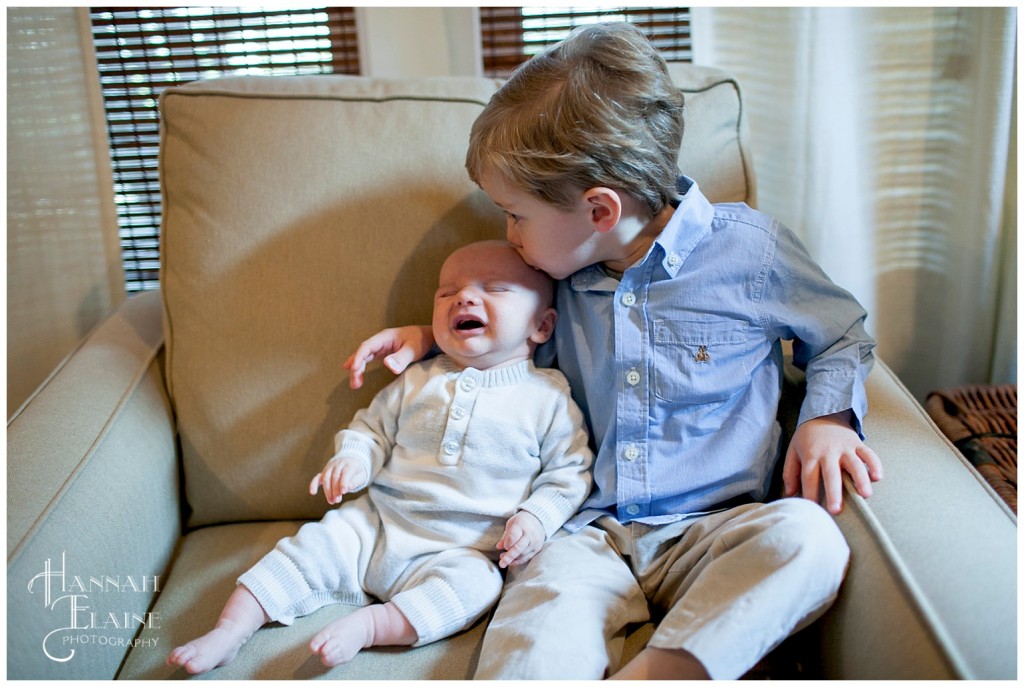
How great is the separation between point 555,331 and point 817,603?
1.66ft

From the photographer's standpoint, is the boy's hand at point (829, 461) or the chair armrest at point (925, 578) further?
the boy's hand at point (829, 461)

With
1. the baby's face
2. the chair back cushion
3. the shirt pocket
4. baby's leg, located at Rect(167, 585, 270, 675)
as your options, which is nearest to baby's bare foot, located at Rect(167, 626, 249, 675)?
baby's leg, located at Rect(167, 585, 270, 675)

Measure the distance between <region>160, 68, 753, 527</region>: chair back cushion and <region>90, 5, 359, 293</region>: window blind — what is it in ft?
1.47

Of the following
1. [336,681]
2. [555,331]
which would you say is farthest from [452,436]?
→ [336,681]

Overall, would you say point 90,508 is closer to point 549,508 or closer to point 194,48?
point 549,508

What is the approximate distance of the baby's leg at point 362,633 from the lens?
921 mm

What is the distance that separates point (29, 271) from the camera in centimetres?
149

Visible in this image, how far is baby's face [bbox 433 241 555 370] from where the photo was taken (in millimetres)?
1083

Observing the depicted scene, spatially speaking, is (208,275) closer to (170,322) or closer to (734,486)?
(170,322)

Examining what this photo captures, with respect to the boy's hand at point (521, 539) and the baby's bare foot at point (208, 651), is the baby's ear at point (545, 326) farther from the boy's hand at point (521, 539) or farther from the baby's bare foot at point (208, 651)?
the baby's bare foot at point (208, 651)

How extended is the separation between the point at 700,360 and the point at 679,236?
0.54ft

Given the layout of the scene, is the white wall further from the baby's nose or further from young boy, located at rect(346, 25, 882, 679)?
the baby's nose

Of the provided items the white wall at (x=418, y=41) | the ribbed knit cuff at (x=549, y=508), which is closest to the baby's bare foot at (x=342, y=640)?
the ribbed knit cuff at (x=549, y=508)

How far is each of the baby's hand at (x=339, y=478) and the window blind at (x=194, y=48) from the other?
889 mm
